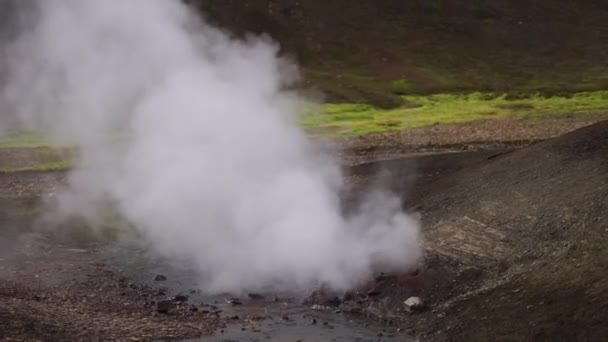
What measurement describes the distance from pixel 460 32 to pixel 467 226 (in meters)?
51.7

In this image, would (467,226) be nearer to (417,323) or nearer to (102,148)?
(417,323)

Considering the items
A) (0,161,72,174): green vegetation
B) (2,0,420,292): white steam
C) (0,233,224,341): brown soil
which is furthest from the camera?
(0,161,72,174): green vegetation

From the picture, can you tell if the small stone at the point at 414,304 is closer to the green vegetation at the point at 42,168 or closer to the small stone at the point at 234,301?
the small stone at the point at 234,301

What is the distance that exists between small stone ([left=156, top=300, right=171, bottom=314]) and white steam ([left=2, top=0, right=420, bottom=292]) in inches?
56.6

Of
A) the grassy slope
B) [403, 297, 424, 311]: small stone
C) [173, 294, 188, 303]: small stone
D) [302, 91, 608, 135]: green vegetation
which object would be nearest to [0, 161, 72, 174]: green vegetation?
[302, 91, 608, 135]: green vegetation

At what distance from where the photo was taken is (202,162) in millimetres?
22594

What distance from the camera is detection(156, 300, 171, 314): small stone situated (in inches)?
620

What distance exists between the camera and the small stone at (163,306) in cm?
1574

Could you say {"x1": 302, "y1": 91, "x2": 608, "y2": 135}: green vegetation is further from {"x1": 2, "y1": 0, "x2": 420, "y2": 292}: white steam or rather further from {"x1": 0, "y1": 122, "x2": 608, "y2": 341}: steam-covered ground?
{"x1": 0, "y1": 122, "x2": 608, "y2": 341}: steam-covered ground

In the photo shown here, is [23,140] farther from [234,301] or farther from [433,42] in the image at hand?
[433,42]

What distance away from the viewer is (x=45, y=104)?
37.0 m

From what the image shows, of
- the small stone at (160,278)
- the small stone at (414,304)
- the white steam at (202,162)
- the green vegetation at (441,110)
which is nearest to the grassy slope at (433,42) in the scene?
the green vegetation at (441,110)

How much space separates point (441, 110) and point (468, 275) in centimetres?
3218

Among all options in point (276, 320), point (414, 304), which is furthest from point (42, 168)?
point (414, 304)
